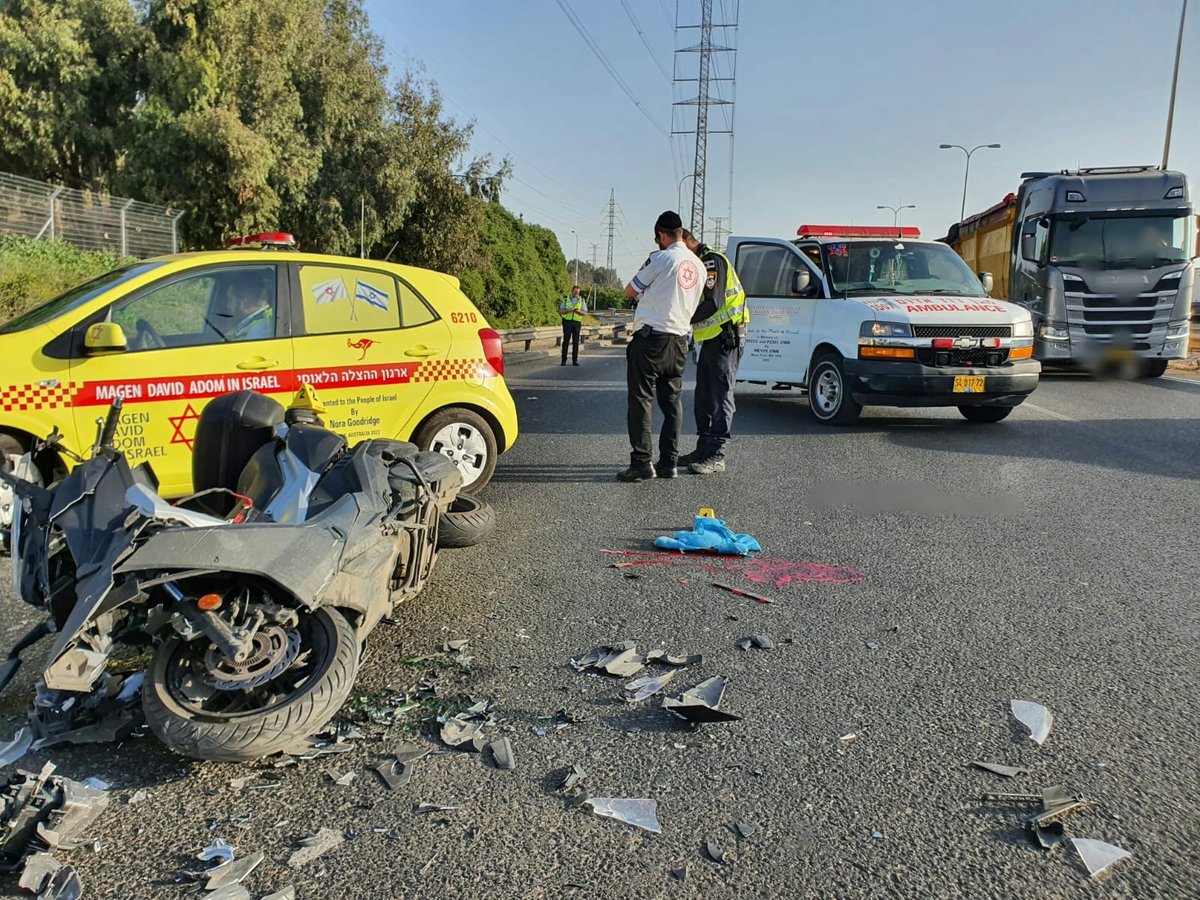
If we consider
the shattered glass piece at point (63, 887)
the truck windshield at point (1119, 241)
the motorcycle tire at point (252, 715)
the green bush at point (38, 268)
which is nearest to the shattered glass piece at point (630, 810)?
the motorcycle tire at point (252, 715)

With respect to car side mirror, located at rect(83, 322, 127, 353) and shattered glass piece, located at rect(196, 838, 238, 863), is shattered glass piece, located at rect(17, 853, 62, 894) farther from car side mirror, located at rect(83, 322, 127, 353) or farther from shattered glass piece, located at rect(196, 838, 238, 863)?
car side mirror, located at rect(83, 322, 127, 353)

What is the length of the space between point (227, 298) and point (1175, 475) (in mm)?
7299

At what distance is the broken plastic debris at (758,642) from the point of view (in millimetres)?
3805

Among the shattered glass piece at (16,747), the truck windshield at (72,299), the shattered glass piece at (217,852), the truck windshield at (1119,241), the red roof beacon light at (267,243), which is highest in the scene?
the truck windshield at (1119,241)

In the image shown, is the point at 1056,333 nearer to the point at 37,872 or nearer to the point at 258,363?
the point at 258,363

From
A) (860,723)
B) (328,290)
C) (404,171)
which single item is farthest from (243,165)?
(860,723)

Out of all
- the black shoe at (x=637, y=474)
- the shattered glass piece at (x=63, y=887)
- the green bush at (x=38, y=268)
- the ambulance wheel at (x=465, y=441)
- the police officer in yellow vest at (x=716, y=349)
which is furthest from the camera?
the green bush at (x=38, y=268)

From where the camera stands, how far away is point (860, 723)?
3150 millimetres

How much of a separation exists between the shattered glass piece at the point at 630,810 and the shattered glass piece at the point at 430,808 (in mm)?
400

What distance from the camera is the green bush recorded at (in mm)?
12062

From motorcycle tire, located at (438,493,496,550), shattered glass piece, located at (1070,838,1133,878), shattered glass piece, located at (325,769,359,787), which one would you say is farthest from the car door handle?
shattered glass piece, located at (1070,838,1133,878)

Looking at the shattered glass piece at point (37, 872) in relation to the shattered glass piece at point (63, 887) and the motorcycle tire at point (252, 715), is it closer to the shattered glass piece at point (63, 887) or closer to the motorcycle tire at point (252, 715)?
the shattered glass piece at point (63, 887)

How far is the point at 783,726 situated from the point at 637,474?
4.03 m

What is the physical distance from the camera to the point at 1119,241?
15.1 meters
